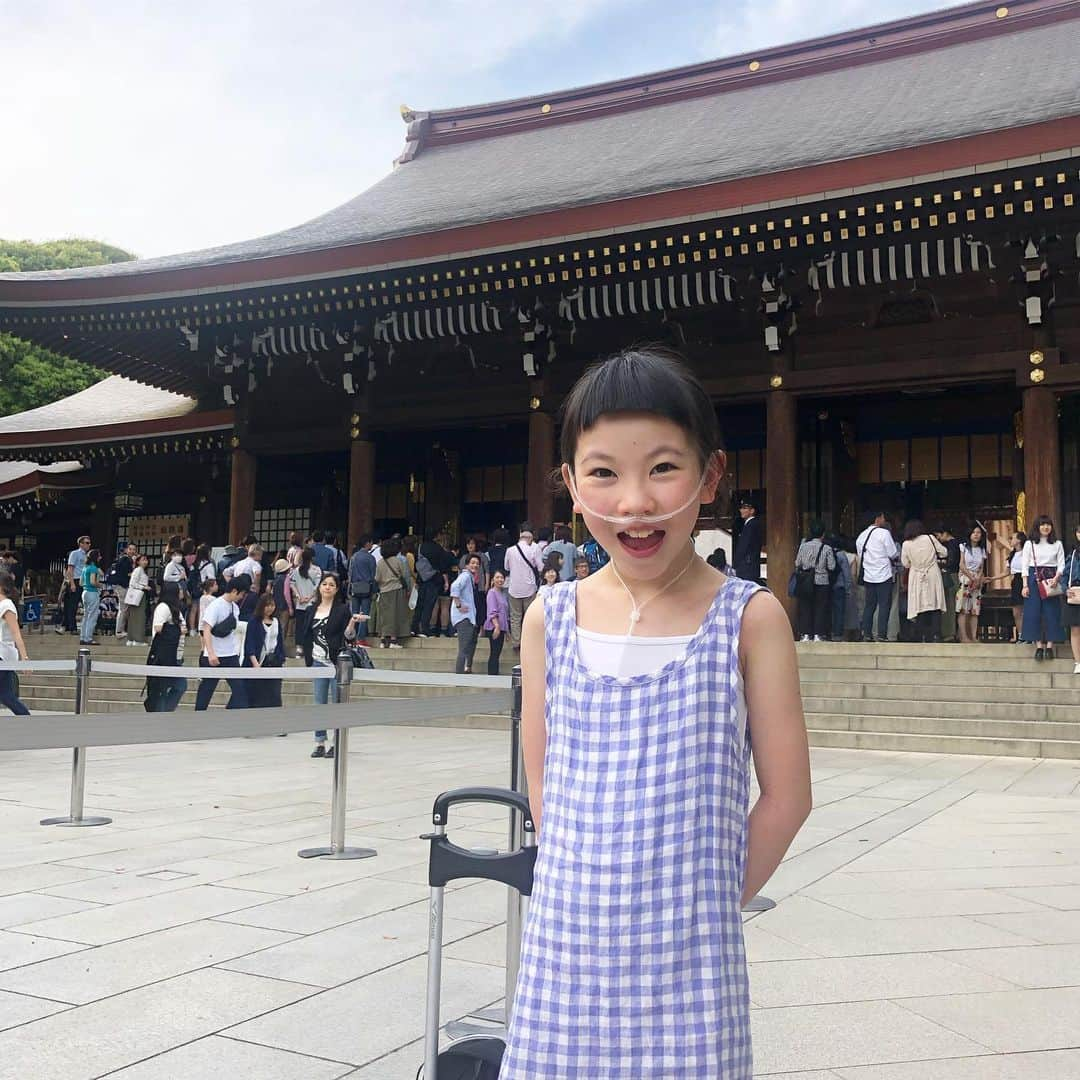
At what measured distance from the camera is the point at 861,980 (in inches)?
129

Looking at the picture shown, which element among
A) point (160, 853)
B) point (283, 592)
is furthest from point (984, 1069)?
point (283, 592)

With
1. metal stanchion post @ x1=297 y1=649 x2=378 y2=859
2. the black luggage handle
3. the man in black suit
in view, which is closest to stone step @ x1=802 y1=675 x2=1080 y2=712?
the man in black suit

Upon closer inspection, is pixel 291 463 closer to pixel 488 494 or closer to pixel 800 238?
pixel 488 494

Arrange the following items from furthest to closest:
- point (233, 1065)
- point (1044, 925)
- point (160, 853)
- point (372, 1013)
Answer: point (160, 853) < point (1044, 925) < point (372, 1013) < point (233, 1065)

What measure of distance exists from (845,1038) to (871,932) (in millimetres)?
1070

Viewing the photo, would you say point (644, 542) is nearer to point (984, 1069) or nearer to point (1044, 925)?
point (984, 1069)

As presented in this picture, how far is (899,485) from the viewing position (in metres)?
14.2

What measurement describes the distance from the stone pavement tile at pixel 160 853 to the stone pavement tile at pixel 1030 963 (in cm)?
323

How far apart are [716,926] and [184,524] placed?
58.1 feet

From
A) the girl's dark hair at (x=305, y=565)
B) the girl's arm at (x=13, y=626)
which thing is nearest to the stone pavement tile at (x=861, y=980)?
the girl's arm at (x=13, y=626)

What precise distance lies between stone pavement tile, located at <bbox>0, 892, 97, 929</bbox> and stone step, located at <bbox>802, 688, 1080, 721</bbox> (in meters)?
5.82

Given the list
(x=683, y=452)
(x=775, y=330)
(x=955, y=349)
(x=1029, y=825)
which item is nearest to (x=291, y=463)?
(x=775, y=330)

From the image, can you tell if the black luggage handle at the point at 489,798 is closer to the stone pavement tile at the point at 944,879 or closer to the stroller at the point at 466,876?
the stroller at the point at 466,876

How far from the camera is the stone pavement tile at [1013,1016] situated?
2.81m
